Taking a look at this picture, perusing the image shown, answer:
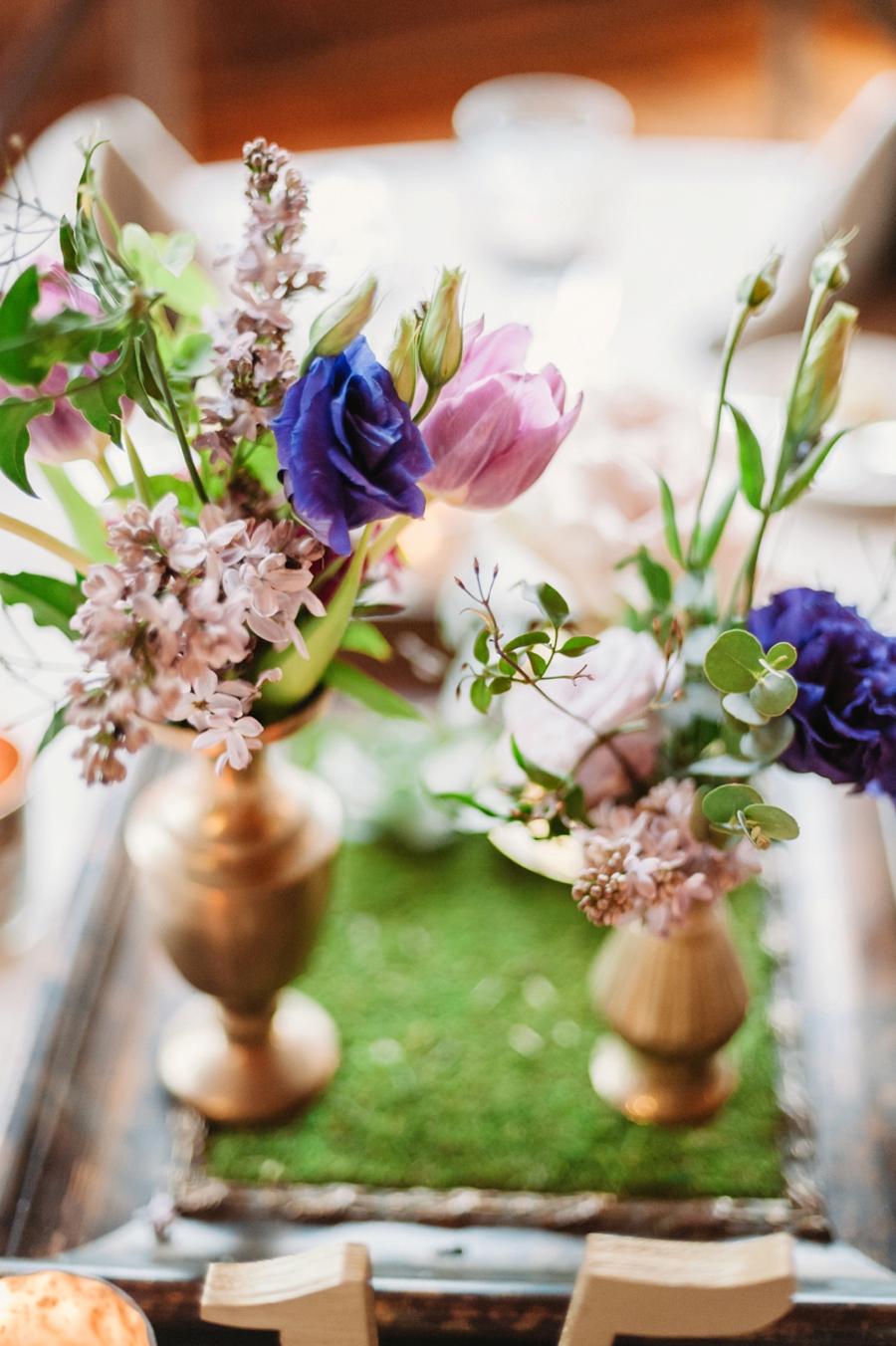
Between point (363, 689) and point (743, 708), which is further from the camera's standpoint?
point (363, 689)

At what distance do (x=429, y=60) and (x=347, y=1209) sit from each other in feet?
10.4

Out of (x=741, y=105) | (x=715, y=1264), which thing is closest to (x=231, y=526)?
(x=715, y=1264)

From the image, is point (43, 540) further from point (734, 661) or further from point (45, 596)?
point (734, 661)

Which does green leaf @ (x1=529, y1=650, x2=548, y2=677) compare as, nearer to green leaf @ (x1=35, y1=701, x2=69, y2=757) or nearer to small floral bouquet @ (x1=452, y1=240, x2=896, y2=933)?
small floral bouquet @ (x1=452, y1=240, x2=896, y2=933)

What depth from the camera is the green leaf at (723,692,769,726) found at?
0.47 m

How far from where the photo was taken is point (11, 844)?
29.3 inches

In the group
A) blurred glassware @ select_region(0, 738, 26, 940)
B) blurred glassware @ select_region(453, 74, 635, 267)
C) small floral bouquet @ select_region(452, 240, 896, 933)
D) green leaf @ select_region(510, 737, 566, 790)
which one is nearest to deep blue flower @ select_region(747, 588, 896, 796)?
small floral bouquet @ select_region(452, 240, 896, 933)

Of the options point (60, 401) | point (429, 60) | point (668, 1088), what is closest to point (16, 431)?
point (60, 401)

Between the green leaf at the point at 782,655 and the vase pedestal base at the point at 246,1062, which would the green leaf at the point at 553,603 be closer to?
the green leaf at the point at 782,655

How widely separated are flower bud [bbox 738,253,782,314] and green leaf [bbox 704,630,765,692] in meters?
0.15

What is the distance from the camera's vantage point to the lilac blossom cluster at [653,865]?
0.48 m

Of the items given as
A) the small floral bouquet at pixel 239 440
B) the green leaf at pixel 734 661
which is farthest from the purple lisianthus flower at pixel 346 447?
the green leaf at pixel 734 661

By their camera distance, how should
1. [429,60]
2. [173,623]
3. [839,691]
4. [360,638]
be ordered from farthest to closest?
[429,60] < [360,638] < [839,691] < [173,623]

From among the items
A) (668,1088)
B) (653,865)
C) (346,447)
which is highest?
(346,447)
